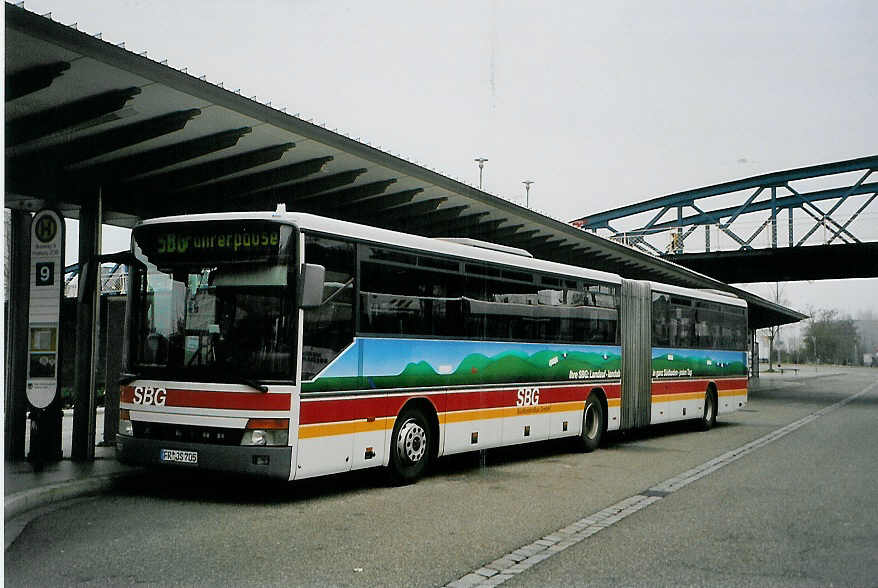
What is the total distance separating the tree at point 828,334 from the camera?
12812 centimetres

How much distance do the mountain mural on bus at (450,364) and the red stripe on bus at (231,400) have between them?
1.12 ft

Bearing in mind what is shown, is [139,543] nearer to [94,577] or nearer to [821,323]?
[94,577]

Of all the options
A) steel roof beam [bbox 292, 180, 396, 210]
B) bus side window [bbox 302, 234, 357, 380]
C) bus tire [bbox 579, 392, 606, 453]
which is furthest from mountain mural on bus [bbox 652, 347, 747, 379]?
bus side window [bbox 302, 234, 357, 380]

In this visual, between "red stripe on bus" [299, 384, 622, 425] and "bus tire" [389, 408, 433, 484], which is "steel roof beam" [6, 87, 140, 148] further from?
"bus tire" [389, 408, 433, 484]

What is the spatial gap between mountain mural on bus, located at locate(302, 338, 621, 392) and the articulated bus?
23 mm

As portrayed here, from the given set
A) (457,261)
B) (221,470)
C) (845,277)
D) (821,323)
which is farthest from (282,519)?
(821,323)

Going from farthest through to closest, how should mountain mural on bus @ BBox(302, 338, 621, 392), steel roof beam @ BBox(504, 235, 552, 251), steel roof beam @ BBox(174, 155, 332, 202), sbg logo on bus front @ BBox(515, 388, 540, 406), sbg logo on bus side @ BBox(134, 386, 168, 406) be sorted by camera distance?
steel roof beam @ BBox(504, 235, 552, 251), steel roof beam @ BBox(174, 155, 332, 202), sbg logo on bus front @ BBox(515, 388, 540, 406), mountain mural on bus @ BBox(302, 338, 621, 392), sbg logo on bus side @ BBox(134, 386, 168, 406)

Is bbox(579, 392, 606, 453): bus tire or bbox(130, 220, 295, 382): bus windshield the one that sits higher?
bbox(130, 220, 295, 382): bus windshield

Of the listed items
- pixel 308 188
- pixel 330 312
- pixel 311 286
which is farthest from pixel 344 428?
pixel 308 188

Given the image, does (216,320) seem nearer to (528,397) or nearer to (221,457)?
(221,457)

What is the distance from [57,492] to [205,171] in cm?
515

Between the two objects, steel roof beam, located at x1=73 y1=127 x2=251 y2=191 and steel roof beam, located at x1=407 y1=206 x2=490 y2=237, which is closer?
steel roof beam, located at x1=73 y1=127 x2=251 y2=191

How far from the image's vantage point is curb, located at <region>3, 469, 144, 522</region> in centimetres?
902

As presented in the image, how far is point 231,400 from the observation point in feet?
31.4
